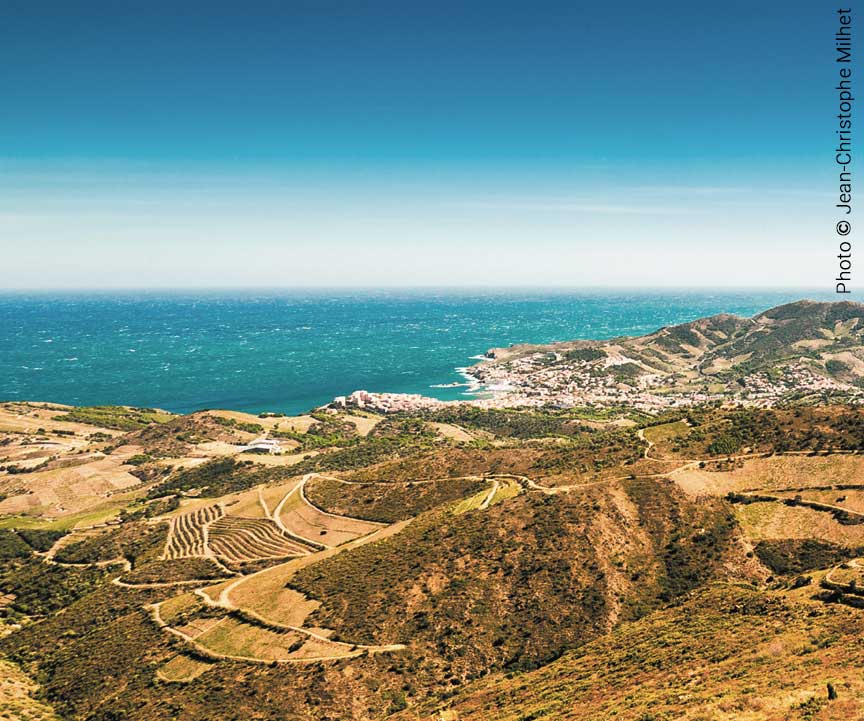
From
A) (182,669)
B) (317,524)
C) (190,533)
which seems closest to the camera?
(182,669)

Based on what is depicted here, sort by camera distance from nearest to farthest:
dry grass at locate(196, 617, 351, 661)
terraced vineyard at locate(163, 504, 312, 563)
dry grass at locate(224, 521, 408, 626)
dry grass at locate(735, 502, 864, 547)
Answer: dry grass at locate(196, 617, 351, 661) → dry grass at locate(735, 502, 864, 547) → dry grass at locate(224, 521, 408, 626) → terraced vineyard at locate(163, 504, 312, 563)

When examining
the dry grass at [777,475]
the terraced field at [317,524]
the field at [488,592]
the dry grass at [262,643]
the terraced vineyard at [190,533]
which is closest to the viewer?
the field at [488,592]

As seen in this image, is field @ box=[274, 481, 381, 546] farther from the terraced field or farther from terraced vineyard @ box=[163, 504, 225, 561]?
terraced vineyard @ box=[163, 504, 225, 561]

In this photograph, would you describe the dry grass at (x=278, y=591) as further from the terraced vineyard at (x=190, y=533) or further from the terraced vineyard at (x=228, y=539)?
the terraced vineyard at (x=190, y=533)

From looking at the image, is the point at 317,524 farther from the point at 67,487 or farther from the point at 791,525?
the point at 67,487

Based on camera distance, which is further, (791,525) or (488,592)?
(791,525)

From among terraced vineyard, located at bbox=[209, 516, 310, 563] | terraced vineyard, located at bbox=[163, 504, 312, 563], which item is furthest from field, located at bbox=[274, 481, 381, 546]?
terraced vineyard, located at bbox=[209, 516, 310, 563]

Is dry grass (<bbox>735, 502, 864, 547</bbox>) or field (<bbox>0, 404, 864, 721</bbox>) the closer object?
field (<bbox>0, 404, 864, 721</bbox>)

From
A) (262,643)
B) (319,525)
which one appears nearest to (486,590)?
(262,643)

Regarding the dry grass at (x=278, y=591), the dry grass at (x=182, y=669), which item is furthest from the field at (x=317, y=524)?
the dry grass at (x=182, y=669)
